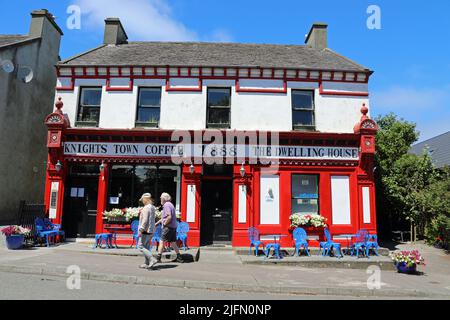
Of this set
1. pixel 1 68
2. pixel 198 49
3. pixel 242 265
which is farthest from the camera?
pixel 198 49

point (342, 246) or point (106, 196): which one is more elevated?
point (106, 196)

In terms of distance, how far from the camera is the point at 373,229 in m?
13.1

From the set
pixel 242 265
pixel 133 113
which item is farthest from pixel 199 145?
pixel 242 265

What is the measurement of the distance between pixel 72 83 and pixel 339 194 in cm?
1149

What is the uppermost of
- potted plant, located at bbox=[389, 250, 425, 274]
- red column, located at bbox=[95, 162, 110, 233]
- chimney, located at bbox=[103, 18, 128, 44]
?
chimney, located at bbox=[103, 18, 128, 44]

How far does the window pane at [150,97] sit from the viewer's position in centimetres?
1407

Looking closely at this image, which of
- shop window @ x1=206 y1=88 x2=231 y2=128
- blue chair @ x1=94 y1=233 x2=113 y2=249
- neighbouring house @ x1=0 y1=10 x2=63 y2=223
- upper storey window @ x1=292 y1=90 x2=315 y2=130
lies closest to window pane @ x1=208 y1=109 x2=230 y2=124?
shop window @ x1=206 y1=88 x2=231 y2=128

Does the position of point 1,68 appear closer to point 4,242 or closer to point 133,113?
point 133,113

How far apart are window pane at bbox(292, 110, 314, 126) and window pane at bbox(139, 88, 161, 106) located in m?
5.46

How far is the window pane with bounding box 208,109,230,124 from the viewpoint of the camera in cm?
1390

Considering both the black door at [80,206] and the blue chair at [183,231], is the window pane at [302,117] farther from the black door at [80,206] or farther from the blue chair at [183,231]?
the black door at [80,206]

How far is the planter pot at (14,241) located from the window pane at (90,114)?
505cm

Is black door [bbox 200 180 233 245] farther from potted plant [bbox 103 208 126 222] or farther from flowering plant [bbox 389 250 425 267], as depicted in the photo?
flowering plant [bbox 389 250 425 267]

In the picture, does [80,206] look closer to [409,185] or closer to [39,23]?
[39,23]
